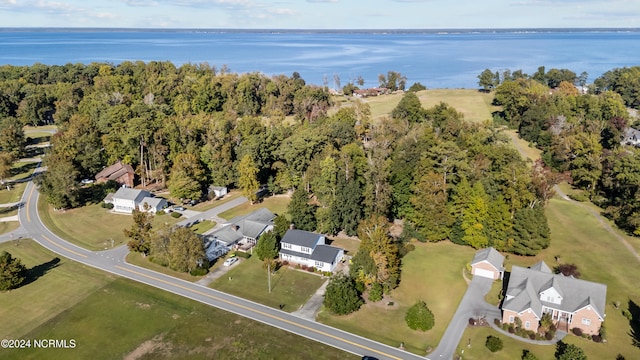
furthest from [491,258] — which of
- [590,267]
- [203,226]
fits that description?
[203,226]

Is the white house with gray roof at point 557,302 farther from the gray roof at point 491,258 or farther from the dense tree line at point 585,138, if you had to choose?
the dense tree line at point 585,138

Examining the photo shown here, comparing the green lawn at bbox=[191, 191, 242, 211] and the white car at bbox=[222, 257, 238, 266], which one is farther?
the green lawn at bbox=[191, 191, 242, 211]

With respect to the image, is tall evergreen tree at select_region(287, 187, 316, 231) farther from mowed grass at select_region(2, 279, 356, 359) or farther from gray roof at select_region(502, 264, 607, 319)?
gray roof at select_region(502, 264, 607, 319)

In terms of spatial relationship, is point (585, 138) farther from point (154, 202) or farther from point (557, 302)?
point (154, 202)

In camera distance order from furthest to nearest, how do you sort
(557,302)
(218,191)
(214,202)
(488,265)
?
1. (218,191)
2. (214,202)
3. (488,265)
4. (557,302)

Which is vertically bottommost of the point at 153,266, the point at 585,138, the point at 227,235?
the point at 153,266

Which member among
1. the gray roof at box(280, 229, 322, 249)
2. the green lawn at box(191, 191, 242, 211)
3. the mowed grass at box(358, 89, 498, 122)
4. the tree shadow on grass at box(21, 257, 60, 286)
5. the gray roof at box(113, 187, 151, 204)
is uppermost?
the mowed grass at box(358, 89, 498, 122)

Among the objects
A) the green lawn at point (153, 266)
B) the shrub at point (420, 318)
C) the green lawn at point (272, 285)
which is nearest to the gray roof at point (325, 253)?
the green lawn at point (272, 285)

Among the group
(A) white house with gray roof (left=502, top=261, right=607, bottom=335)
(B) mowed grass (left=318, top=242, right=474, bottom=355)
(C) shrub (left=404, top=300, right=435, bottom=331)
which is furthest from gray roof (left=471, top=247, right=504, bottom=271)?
(C) shrub (left=404, top=300, right=435, bottom=331)
